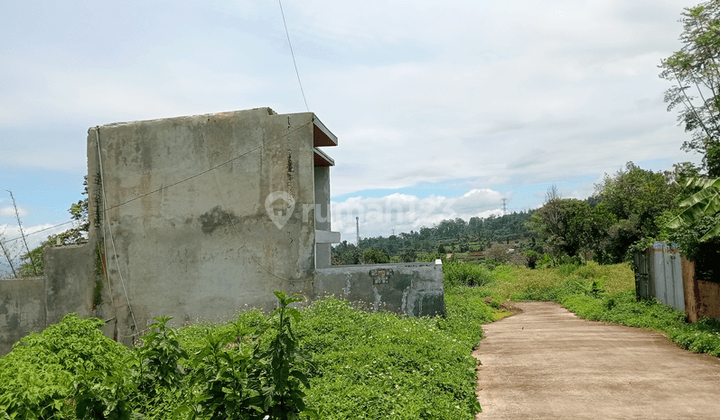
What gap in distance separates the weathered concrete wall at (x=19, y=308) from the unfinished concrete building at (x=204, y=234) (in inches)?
5.9

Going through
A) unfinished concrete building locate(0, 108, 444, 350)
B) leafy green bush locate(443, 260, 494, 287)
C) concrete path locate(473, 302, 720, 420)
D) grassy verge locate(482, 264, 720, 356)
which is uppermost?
unfinished concrete building locate(0, 108, 444, 350)

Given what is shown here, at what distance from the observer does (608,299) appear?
48.1ft

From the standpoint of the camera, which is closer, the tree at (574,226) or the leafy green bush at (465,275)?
the leafy green bush at (465,275)

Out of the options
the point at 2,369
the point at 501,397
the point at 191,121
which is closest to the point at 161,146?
the point at 191,121

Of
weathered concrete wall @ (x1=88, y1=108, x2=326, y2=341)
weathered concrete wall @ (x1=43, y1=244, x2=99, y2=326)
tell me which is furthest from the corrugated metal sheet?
weathered concrete wall @ (x1=43, y1=244, x2=99, y2=326)

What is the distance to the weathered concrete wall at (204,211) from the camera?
37.0 feet

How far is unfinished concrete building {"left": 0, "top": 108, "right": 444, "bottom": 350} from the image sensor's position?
36.4 feet

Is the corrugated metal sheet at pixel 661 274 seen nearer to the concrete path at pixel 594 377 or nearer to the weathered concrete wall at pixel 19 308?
the concrete path at pixel 594 377

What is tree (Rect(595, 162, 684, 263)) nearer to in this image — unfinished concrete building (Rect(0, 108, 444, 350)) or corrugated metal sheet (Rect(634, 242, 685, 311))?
corrugated metal sheet (Rect(634, 242, 685, 311))

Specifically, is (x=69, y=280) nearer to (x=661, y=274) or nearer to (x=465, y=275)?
(x=465, y=275)

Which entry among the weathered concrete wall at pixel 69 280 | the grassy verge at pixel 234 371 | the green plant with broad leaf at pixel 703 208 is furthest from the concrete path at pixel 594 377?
the weathered concrete wall at pixel 69 280

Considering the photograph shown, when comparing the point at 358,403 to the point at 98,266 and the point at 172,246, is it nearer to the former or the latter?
the point at 172,246

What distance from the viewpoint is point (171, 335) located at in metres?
5.09

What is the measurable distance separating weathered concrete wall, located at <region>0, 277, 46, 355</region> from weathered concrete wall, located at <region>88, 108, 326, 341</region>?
196cm
